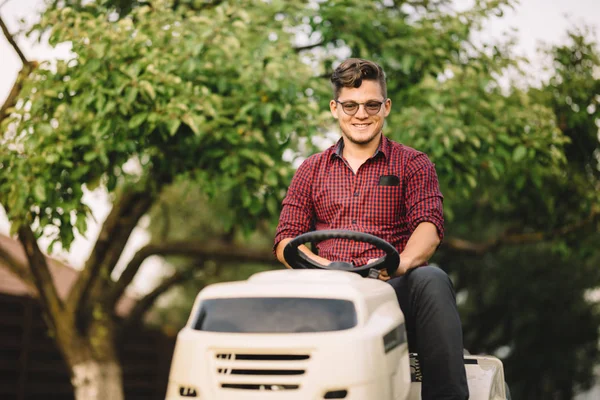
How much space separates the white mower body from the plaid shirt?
2.29 feet

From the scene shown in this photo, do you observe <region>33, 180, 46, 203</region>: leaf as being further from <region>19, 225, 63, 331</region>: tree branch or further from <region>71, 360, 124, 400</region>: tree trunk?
<region>71, 360, 124, 400</region>: tree trunk

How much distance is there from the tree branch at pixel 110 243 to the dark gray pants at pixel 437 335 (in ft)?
24.5

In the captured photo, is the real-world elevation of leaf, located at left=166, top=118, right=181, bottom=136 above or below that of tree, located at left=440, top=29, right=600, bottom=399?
above

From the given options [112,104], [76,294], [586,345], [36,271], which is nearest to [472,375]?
[112,104]

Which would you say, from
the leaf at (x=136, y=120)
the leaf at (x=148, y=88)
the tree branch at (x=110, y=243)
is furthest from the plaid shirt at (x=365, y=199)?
the tree branch at (x=110, y=243)

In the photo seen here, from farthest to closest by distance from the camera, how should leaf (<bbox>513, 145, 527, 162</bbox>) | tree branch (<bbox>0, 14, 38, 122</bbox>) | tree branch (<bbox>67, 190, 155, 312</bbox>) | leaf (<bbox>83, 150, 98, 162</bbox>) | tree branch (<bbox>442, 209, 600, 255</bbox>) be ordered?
1. tree branch (<bbox>67, 190, 155, 312</bbox>)
2. tree branch (<bbox>442, 209, 600, 255</bbox>)
3. leaf (<bbox>513, 145, 527, 162</bbox>)
4. tree branch (<bbox>0, 14, 38, 122</bbox>)
5. leaf (<bbox>83, 150, 98, 162</bbox>)

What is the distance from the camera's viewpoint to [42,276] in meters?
9.38

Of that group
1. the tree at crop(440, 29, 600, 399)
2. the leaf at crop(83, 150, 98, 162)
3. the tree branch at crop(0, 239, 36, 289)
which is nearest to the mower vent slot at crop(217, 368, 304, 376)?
the leaf at crop(83, 150, 98, 162)

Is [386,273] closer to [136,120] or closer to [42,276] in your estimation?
[136,120]

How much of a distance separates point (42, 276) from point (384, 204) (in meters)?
6.93

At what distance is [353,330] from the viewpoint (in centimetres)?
244

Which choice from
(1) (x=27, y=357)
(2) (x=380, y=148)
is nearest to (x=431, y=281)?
(2) (x=380, y=148)

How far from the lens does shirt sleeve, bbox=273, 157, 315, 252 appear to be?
353cm

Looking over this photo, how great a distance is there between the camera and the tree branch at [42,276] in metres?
8.50
